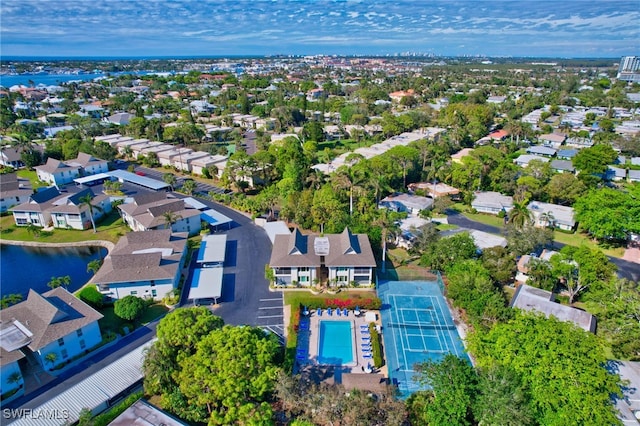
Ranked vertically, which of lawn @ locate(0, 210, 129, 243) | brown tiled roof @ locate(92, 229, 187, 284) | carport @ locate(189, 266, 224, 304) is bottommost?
lawn @ locate(0, 210, 129, 243)

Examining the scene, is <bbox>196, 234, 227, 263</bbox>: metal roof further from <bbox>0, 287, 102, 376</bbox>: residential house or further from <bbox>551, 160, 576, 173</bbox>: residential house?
<bbox>551, 160, 576, 173</bbox>: residential house

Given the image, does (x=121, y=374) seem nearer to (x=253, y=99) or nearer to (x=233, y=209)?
(x=233, y=209)

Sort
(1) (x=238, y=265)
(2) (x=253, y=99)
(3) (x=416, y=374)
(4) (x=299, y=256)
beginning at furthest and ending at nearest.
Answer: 1. (2) (x=253, y=99)
2. (1) (x=238, y=265)
3. (4) (x=299, y=256)
4. (3) (x=416, y=374)

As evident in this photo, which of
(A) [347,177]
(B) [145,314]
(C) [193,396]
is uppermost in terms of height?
(A) [347,177]

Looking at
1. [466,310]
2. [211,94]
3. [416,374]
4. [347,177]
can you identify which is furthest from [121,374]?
[211,94]

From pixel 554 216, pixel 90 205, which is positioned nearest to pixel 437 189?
pixel 554 216

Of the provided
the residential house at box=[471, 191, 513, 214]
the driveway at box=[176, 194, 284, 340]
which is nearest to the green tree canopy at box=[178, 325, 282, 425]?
the driveway at box=[176, 194, 284, 340]
